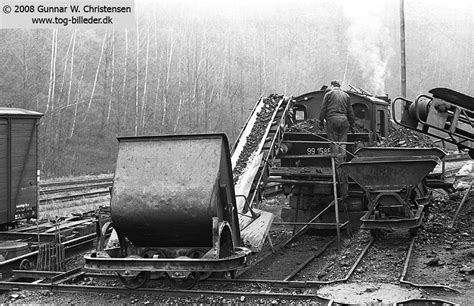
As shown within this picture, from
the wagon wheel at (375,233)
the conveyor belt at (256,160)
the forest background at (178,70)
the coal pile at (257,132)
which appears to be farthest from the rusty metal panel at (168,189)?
the forest background at (178,70)

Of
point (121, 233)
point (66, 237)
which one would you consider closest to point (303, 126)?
point (66, 237)

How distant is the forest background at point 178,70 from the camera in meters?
29.9

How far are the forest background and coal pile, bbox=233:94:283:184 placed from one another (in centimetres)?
1556

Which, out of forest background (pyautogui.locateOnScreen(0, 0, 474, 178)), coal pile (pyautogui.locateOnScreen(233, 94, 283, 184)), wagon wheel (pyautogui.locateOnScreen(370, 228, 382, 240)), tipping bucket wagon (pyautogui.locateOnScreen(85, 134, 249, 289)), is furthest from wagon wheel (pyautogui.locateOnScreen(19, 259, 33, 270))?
forest background (pyautogui.locateOnScreen(0, 0, 474, 178))

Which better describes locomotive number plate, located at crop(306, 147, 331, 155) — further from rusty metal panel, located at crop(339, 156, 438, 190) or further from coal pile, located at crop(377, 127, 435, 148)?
rusty metal panel, located at crop(339, 156, 438, 190)

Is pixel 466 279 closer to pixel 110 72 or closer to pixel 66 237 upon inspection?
pixel 66 237

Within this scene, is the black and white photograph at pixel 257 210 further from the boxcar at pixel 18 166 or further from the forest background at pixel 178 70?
the forest background at pixel 178 70

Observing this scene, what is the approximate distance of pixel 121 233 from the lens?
20.4 feet

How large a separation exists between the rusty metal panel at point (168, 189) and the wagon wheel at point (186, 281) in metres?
0.39

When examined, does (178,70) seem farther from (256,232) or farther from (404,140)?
(256,232)

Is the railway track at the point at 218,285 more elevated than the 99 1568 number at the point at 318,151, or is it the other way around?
the 99 1568 number at the point at 318,151

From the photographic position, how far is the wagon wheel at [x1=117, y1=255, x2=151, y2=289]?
6328 mm

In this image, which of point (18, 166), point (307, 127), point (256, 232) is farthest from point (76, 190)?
point (256, 232)

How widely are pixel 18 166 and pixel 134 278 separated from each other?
4.55m
